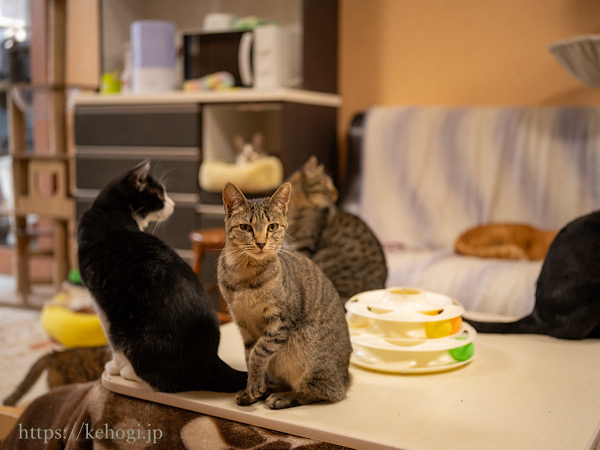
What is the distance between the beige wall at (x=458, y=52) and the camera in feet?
10.6

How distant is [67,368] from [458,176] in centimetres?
216

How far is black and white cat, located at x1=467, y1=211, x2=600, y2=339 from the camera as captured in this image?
1551 mm

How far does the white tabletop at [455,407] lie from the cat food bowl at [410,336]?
2cm

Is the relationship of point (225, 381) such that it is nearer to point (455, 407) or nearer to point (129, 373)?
point (129, 373)

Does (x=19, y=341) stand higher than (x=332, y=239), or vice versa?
(x=332, y=239)

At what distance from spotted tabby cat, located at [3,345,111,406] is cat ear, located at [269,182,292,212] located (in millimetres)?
1099

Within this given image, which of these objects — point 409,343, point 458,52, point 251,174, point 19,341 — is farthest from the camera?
point 458,52

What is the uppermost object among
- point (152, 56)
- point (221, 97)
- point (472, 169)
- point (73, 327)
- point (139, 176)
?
point (152, 56)

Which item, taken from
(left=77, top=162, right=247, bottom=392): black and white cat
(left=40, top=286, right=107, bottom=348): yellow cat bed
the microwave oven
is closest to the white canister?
the microwave oven

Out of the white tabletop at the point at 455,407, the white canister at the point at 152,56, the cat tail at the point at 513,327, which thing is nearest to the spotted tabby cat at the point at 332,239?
the cat tail at the point at 513,327

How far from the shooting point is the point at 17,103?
13.5 feet

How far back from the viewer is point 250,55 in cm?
353

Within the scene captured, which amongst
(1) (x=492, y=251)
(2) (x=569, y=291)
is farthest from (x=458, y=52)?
(2) (x=569, y=291)

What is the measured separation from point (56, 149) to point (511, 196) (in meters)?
2.97
